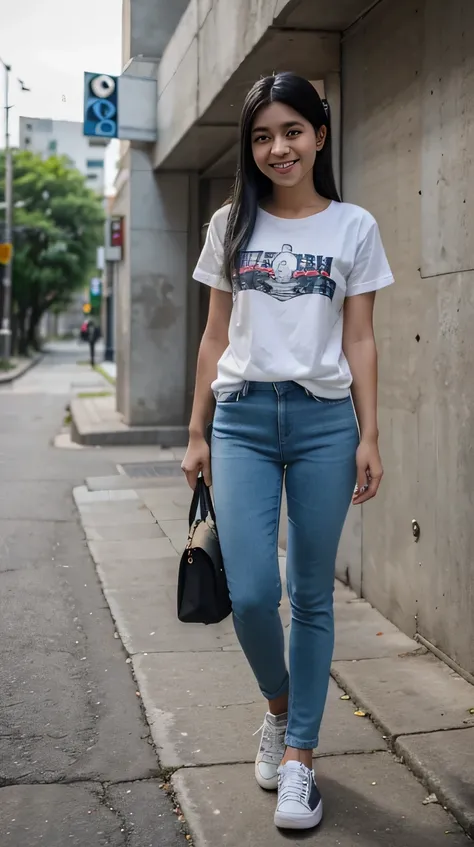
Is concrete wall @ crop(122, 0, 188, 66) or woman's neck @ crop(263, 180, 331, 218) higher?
concrete wall @ crop(122, 0, 188, 66)

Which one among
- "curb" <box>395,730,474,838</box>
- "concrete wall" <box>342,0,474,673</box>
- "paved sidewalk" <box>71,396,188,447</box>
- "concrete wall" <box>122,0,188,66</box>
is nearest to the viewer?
"curb" <box>395,730,474,838</box>

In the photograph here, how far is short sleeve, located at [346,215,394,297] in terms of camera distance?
273 centimetres

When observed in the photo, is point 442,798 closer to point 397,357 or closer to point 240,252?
point 240,252

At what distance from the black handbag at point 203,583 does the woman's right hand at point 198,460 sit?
0.18m

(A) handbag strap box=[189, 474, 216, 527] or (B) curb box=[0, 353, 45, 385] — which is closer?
(A) handbag strap box=[189, 474, 216, 527]

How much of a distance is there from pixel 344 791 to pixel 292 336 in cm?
144

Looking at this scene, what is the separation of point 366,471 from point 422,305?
172 centimetres

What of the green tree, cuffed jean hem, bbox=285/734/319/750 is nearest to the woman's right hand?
cuffed jean hem, bbox=285/734/319/750

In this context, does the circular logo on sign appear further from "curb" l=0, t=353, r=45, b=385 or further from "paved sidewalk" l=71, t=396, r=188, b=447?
"curb" l=0, t=353, r=45, b=385

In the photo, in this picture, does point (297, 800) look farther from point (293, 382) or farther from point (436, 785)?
point (293, 382)

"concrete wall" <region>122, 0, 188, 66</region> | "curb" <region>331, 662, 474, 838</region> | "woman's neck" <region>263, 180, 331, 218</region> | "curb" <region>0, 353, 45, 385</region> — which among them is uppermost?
"concrete wall" <region>122, 0, 188, 66</region>

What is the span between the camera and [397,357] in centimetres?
463

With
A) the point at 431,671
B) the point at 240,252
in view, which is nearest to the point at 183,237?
the point at 431,671

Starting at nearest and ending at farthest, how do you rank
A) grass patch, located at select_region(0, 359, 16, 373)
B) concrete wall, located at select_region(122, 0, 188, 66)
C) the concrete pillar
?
concrete wall, located at select_region(122, 0, 188, 66)
the concrete pillar
grass patch, located at select_region(0, 359, 16, 373)
